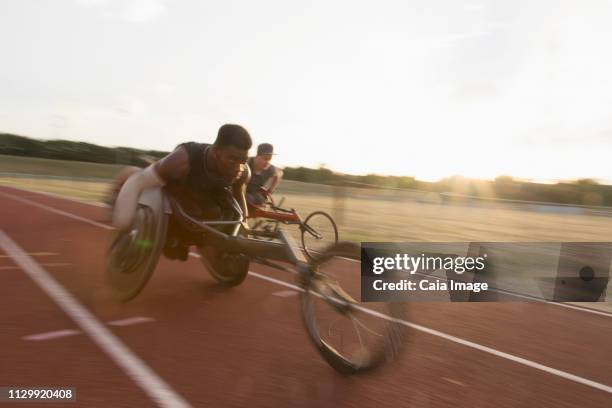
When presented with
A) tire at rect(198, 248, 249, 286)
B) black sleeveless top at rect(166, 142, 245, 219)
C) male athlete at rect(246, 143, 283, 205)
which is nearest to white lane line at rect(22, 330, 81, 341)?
black sleeveless top at rect(166, 142, 245, 219)

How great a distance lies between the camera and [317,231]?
9.67 metres

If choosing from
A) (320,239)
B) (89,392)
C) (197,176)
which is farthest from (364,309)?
(320,239)

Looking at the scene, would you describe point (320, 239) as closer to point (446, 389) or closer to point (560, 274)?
point (560, 274)

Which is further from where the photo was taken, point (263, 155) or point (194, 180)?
point (263, 155)

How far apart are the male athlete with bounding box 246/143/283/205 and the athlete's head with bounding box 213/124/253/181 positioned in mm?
4302

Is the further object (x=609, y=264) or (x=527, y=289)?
(x=609, y=264)

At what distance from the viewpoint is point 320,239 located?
31.2ft

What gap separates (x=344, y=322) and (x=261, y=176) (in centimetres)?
619

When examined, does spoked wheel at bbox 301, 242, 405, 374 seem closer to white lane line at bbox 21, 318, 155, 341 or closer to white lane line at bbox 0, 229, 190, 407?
white lane line at bbox 0, 229, 190, 407

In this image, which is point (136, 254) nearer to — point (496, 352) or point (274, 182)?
point (496, 352)

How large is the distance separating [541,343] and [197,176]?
3729mm

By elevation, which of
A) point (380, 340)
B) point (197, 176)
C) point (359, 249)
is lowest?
point (380, 340)

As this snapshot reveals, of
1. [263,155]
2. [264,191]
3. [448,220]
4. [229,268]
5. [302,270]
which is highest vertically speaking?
[263,155]

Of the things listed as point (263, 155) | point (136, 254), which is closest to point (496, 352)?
point (136, 254)
